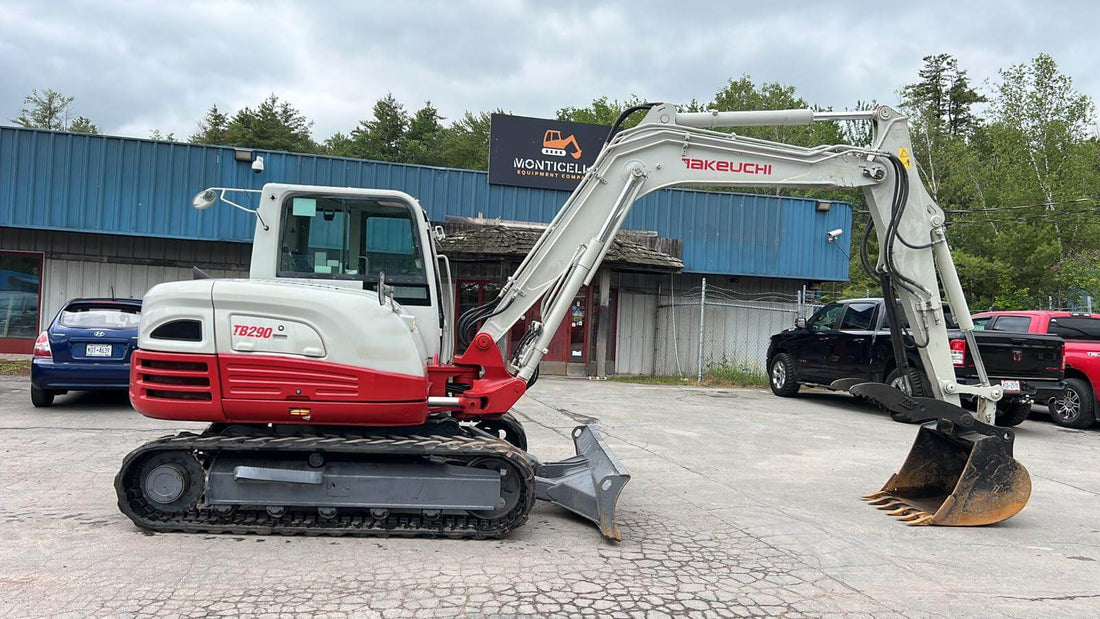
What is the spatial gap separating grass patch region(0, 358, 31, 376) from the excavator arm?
1284cm

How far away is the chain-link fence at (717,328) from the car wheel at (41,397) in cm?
1342

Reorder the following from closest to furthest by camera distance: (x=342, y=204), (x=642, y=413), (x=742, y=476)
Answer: (x=342, y=204), (x=742, y=476), (x=642, y=413)

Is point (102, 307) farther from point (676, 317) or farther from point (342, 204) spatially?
point (676, 317)

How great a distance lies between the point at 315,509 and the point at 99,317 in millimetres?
7039

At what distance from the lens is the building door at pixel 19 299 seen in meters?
17.5

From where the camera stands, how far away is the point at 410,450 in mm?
5281

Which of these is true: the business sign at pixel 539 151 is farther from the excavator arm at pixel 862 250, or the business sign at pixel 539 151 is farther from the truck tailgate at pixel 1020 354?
the excavator arm at pixel 862 250

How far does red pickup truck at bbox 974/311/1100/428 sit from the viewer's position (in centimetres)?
1280

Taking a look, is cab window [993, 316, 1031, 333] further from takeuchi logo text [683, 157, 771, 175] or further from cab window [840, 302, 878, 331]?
takeuchi logo text [683, 157, 771, 175]

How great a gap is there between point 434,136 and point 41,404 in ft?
160

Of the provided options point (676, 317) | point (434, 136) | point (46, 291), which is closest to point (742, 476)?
point (676, 317)

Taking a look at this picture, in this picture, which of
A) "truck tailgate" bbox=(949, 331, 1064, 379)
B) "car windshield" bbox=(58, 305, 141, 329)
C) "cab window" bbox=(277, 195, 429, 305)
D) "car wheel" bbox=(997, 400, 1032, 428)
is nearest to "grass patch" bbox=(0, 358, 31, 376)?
"car windshield" bbox=(58, 305, 141, 329)

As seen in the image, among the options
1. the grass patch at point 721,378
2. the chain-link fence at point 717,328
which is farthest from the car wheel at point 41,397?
the chain-link fence at point 717,328

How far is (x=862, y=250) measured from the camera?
6.87m
